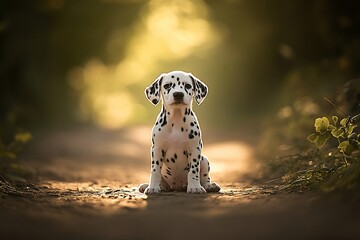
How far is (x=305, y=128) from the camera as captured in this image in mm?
13383

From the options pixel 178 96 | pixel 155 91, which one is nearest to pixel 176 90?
pixel 178 96

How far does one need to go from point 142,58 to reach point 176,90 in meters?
46.2

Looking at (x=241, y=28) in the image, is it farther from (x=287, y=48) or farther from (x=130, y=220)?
(x=130, y=220)

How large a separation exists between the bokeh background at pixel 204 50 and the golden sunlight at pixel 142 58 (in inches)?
8.3

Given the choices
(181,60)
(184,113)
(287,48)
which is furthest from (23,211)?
(181,60)

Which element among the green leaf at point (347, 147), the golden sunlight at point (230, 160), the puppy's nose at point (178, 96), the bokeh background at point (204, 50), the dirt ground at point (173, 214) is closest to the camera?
the dirt ground at point (173, 214)

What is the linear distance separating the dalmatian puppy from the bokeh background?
5.41m

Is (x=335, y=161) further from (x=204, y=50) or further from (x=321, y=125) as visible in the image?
(x=204, y=50)

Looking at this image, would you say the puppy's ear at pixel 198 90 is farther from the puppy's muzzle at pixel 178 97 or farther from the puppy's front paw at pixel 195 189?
the puppy's front paw at pixel 195 189

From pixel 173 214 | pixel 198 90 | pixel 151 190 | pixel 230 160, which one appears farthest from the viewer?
pixel 230 160

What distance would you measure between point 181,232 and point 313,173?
2.59 metres

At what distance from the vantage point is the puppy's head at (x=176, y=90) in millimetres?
7164

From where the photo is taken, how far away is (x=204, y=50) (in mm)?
39375

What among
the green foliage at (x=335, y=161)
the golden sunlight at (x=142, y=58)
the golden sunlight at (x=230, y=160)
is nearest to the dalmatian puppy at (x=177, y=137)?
the green foliage at (x=335, y=161)
